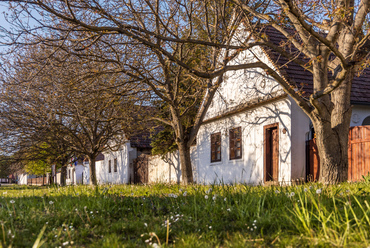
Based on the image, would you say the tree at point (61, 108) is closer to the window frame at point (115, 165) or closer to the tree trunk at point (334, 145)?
the tree trunk at point (334, 145)

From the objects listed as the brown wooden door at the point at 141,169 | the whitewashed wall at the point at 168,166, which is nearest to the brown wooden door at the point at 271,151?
the whitewashed wall at the point at 168,166

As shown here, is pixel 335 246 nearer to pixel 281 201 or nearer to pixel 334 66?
pixel 281 201

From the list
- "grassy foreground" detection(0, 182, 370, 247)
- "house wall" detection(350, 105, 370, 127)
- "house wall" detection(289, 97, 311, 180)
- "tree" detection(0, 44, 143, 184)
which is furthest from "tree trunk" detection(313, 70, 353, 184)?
"tree" detection(0, 44, 143, 184)

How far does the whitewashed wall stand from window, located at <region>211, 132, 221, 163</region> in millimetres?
2049

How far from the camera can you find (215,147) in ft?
65.1

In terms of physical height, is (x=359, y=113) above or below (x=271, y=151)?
above

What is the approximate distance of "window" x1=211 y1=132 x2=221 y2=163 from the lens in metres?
19.3

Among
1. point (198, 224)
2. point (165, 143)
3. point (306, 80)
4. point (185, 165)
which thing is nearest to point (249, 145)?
point (185, 165)

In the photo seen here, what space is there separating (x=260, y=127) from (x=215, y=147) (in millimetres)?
4649

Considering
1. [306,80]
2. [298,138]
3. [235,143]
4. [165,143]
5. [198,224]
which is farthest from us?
[165,143]

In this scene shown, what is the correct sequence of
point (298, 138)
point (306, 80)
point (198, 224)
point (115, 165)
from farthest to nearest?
point (115, 165) → point (306, 80) → point (298, 138) → point (198, 224)

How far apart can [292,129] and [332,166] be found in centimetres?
395

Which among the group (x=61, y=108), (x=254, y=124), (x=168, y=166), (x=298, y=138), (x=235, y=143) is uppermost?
(x=61, y=108)

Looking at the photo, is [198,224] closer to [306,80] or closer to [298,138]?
[298,138]
